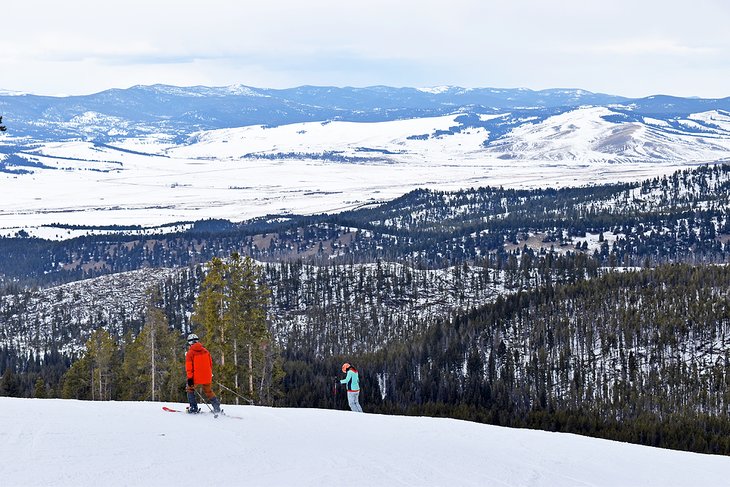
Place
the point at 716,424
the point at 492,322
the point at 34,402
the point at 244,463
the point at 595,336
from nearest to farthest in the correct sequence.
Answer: the point at 244,463 → the point at 34,402 → the point at 716,424 → the point at 595,336 → the point at 492,322

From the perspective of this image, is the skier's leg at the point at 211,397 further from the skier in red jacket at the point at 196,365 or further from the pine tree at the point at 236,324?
the pine tree at the point at 236,324

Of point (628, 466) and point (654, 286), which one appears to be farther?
point (654, 286)

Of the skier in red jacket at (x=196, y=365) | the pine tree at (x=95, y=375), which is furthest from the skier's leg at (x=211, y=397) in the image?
the pine tree at (x=95, y=375)

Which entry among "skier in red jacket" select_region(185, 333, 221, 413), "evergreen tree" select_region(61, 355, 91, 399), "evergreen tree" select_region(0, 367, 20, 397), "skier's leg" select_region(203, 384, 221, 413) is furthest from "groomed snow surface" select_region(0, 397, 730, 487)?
"evergreen tree" select_region(0, 367, 20, 397)

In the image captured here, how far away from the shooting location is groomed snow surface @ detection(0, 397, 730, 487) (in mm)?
20500

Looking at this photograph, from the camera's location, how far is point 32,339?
574 ft

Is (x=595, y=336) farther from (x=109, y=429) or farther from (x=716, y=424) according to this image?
(x=109, y=429)

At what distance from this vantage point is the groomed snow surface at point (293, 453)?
67.3 ft

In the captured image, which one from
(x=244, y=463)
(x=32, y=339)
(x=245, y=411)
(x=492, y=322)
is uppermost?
(x=244, y=463)

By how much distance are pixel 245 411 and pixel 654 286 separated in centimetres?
13605

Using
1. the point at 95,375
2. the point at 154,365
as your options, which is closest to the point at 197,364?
the point at 154,365

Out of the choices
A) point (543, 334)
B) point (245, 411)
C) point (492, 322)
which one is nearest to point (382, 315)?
point (492, 322)

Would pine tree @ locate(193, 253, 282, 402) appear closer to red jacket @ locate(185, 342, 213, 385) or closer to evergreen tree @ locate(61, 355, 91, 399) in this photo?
evergreen tree @ locate(61, 355, 91, 399)

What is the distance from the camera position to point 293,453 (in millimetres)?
23422
